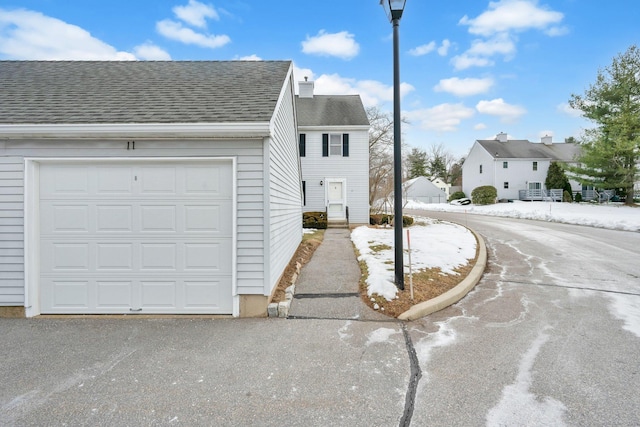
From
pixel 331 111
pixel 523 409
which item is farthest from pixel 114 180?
pixel 331 111

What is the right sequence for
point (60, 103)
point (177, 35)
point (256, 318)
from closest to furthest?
point (256, 318), point (60, 103), point (177, 35)

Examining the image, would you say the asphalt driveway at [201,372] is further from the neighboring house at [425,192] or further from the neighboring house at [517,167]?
the neighboring house at [425,192]

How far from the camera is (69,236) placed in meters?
4.37

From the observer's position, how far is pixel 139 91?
16.8ft

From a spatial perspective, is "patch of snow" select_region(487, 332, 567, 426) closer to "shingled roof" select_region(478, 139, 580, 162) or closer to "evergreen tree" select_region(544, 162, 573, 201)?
"evergreen tree" select_region(544, 162, 573, 201)

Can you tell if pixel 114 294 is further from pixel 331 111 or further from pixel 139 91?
pixel 331 111

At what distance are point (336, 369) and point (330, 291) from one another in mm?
2309

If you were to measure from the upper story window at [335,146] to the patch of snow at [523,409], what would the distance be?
1435 cm

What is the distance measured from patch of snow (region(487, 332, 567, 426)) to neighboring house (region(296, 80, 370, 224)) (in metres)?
13.6

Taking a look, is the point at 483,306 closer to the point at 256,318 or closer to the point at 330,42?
the point at 256,318

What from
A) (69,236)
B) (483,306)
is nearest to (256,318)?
(69,236)

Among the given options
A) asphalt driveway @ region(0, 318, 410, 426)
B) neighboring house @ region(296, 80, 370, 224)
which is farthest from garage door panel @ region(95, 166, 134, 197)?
neighboring house @ region(296, 80, 370, 224)

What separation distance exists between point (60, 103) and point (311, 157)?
1215 centimetres

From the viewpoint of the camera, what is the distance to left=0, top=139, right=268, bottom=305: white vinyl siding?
427cm
